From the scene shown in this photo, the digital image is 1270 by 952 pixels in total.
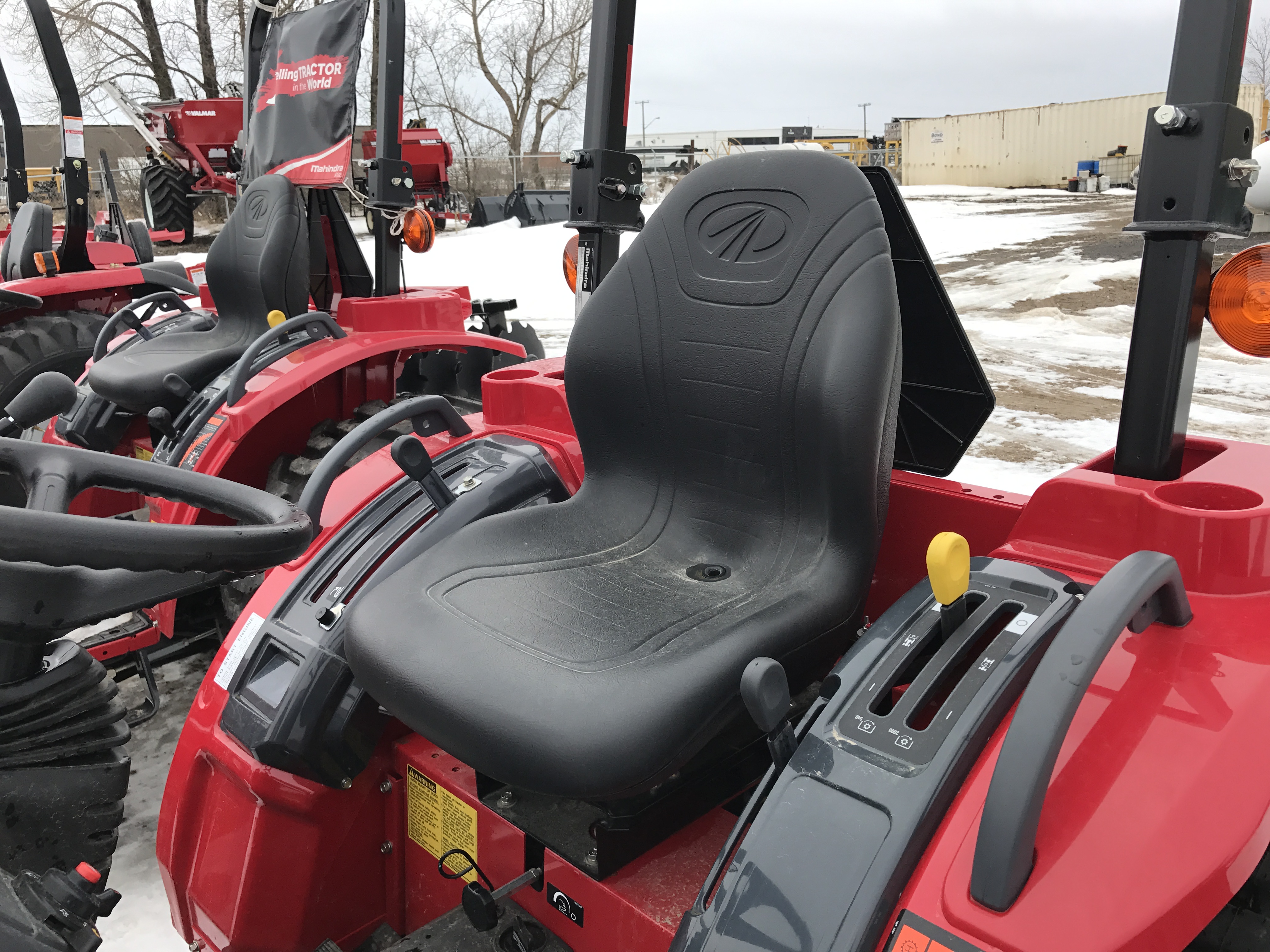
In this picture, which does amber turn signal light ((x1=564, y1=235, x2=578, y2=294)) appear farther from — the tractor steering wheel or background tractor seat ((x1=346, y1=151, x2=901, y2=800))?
the tractor steering wheel

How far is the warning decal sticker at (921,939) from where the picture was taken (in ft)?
2.57

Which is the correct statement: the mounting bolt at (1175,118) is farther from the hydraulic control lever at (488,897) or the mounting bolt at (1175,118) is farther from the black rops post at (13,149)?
the black rops post at (13,149)

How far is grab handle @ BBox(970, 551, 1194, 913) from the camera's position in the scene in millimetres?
774

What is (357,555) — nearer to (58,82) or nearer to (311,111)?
(311,111)

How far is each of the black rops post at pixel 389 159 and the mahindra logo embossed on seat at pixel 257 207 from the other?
356 mm

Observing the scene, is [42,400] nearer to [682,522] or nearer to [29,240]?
[682,522]

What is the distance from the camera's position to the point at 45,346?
3953mm

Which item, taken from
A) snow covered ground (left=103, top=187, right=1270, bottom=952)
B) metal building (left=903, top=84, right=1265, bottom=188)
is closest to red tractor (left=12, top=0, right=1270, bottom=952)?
snow covered ground (left=103, top=187, right=1270, bottom=952)

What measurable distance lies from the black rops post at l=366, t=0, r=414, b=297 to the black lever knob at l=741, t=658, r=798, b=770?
250 cm

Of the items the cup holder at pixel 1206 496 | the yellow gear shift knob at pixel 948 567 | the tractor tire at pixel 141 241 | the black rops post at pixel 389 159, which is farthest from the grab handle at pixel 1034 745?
the tractor tire at pixel 141 241

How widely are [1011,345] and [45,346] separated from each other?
215 inches

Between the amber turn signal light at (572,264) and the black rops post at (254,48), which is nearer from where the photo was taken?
the amber turn signal light at (572,264)

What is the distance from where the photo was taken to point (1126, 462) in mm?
1177

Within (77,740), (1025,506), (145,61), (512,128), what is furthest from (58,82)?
(512,128)
